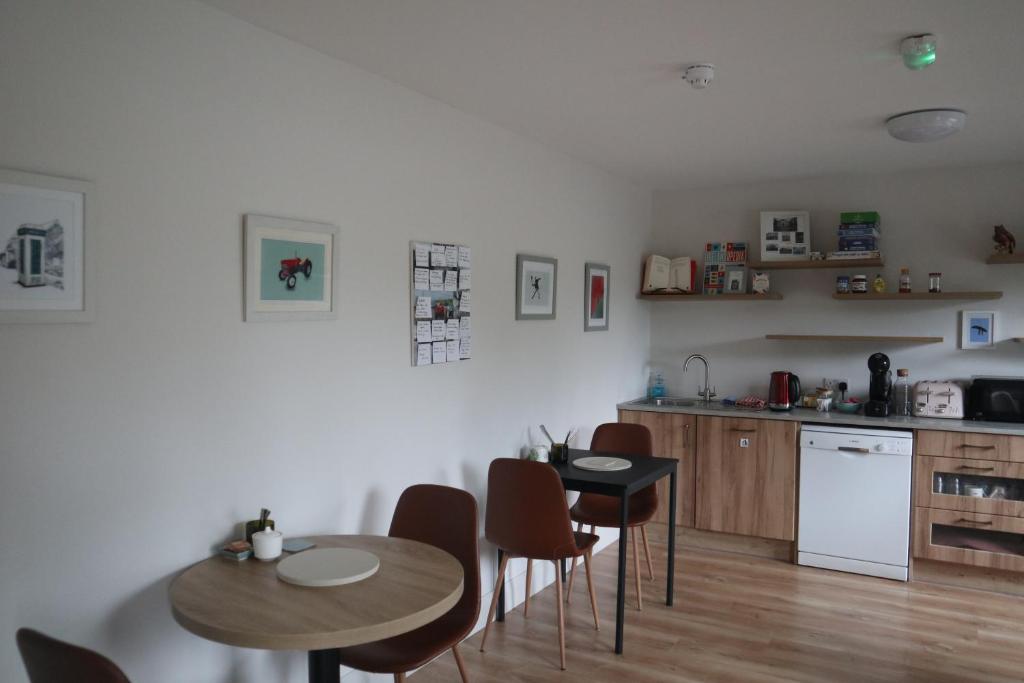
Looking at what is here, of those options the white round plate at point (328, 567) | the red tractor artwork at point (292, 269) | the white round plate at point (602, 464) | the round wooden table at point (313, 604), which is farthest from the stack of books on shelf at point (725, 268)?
the white round plate at point (328, 567)

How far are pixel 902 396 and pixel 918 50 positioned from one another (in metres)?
2.85

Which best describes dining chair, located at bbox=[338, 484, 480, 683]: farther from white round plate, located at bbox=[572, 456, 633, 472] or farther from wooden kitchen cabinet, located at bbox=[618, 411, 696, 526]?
wooden kitchen cabinet, located at bbox=[618, 411, 696, 526]

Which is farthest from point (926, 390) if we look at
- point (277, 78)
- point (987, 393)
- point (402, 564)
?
point (277, 78)

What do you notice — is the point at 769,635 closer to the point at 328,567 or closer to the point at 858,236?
the point at 328,567

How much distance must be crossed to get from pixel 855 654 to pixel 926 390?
1.92m

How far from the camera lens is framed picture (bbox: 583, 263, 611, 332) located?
4.54 m

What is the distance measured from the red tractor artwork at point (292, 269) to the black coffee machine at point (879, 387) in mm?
3644

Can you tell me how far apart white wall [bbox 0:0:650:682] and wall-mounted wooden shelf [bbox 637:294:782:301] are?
222 centimetres

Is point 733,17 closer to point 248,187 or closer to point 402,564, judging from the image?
point 248,187

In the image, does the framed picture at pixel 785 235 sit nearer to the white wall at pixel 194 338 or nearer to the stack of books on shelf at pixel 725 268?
the stack of books on shelf at pixel 725 268

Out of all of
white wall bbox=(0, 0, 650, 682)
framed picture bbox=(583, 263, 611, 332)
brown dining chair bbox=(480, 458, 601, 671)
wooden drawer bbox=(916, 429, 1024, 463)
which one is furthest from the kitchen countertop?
white wall bbox=(0, 0, 650, 682)

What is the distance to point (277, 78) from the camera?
247cm

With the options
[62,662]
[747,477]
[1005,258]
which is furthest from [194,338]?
[1005,258]

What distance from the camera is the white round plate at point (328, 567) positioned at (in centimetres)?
204
